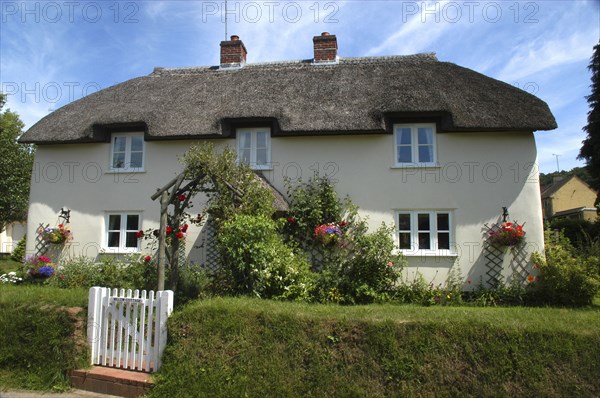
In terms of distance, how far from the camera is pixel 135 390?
530 centimetres

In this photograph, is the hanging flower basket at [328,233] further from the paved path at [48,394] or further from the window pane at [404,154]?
the paved path at [48,394]

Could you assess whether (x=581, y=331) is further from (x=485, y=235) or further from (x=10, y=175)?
(x=10, y=175)

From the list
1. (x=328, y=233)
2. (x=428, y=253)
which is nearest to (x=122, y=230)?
(x=328, y=233)

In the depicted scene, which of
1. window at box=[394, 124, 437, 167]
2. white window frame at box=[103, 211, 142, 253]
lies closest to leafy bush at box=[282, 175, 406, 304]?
window at box=[394, 124, 437, 167]

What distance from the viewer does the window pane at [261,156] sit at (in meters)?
11.6

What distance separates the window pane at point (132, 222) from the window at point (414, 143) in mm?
7615

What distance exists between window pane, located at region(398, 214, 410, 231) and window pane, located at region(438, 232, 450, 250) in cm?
86

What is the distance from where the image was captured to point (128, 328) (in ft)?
18.9

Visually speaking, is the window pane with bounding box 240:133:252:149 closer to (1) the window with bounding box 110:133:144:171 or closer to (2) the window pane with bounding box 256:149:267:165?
(2) the window pane with bounding box 256:149:267:165

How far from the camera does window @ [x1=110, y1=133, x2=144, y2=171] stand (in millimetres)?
12047

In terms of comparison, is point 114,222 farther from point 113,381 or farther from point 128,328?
point 113,381

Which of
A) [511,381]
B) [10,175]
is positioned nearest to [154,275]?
[511,381]

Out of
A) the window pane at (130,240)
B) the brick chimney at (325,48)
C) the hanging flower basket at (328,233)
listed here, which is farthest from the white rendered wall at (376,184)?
the brick chimney at (325,48)

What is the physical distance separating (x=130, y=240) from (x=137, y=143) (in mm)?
2863
